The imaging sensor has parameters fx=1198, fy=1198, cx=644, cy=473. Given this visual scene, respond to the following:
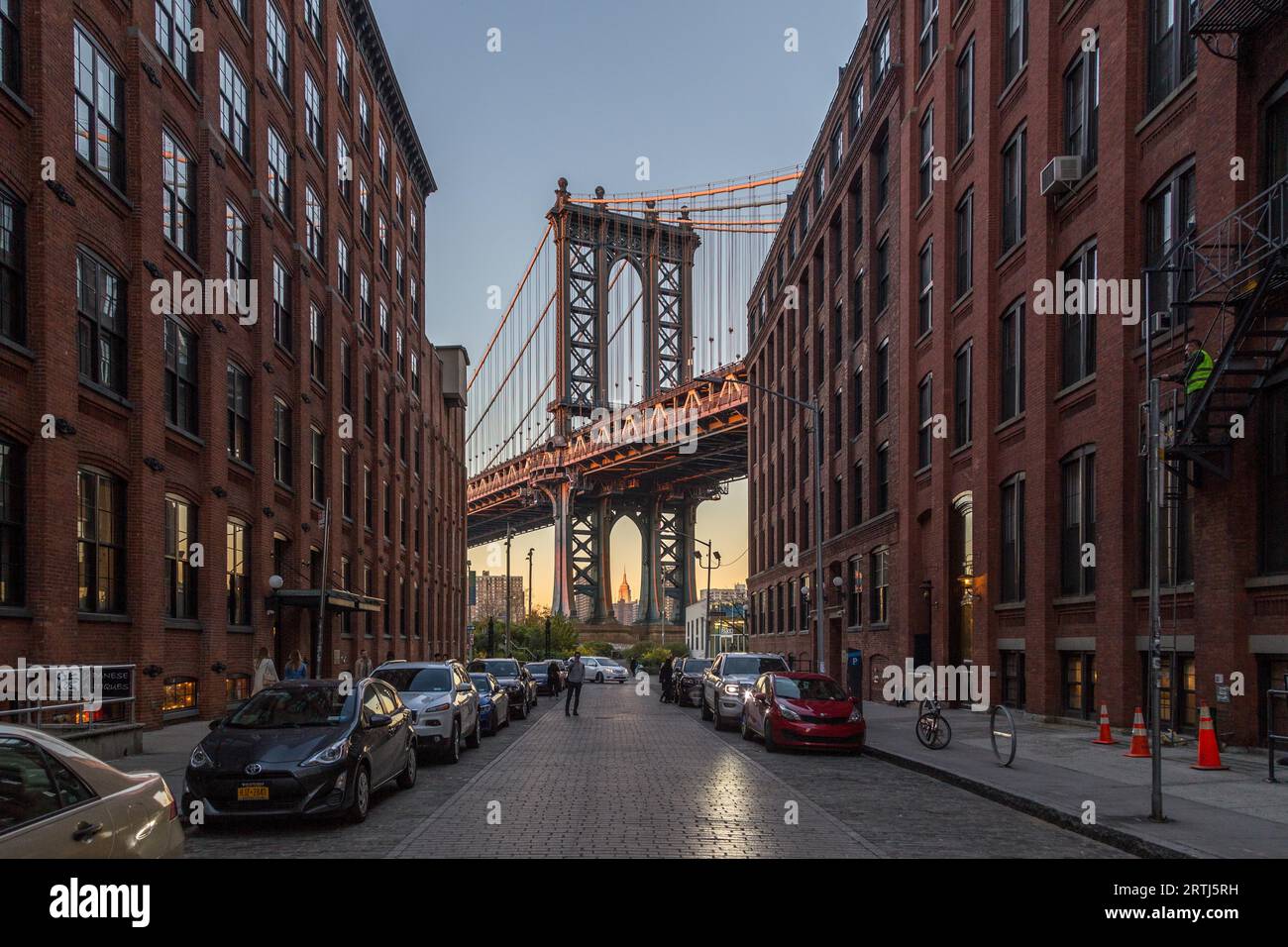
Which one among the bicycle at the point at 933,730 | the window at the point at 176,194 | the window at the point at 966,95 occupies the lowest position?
the bicycle at the point at 933,730

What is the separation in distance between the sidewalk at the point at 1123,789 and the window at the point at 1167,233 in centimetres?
689

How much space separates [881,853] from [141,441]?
1606 cm

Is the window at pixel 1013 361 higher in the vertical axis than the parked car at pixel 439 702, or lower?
higher

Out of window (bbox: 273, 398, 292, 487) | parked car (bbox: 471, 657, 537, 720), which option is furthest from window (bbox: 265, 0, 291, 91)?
parked car (bbox: 471, 657, 537, 720)

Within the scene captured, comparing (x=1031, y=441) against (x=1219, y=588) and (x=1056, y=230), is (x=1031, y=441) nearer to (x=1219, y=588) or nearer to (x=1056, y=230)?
(x=1056, y=230)

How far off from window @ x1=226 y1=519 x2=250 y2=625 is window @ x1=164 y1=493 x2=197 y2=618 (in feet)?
6.53

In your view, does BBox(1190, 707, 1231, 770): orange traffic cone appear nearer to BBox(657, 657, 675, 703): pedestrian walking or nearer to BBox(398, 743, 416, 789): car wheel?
BBox(398, 743, 416, 789): car wheel

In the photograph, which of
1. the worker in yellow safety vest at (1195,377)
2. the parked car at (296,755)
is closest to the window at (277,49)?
the parked car at (296,755)

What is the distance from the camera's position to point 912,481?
34.2 metres

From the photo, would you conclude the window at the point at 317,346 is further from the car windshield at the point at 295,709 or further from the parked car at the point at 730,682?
the car windshield at the point at 295,709

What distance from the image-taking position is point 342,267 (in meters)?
40.0

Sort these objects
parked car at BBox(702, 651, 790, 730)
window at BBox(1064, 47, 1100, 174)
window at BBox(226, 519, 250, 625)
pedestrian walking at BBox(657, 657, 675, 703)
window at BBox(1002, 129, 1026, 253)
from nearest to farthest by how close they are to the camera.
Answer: window at BBox(1064, 47, 1100, 174) < parked car at BBox(702, 651, 790, 730) < window at BBox(1002, 129, 1026, 253) < window at BBox(226, 519, 250, 625) < pedestrian walking at BBox(657, 657, 675, 703)

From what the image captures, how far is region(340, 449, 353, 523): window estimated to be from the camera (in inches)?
1512

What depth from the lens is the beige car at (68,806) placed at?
5.38 metres
